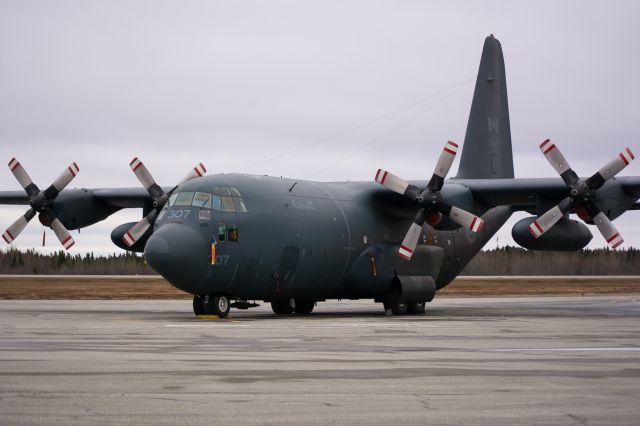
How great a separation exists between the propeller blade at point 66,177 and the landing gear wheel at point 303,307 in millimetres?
8883

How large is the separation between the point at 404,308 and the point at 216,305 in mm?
7307

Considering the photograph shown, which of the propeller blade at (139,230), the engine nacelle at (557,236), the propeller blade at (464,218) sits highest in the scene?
the propeller blade at (464,218)

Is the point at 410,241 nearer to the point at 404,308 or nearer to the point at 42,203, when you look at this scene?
the point at 404,308

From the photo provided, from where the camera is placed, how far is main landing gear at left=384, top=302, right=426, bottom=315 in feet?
96.2

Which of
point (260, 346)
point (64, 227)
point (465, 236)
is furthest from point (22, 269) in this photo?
point (260, 346)

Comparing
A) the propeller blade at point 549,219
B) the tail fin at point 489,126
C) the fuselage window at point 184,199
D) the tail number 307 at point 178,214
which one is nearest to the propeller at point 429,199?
the propeller blade at point 549,219

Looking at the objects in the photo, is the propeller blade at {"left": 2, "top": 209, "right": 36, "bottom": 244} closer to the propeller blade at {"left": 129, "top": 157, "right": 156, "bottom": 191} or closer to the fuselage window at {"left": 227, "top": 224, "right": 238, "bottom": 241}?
the propeller blade at {"left": 129, "top": 157, "right": 156, "bottom": 191}

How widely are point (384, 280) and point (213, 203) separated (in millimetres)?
6885

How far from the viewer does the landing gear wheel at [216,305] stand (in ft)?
81.6

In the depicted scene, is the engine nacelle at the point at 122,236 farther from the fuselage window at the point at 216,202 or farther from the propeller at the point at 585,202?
the propeller at the point at 585,202

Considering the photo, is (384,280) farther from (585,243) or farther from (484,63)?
(484,63)

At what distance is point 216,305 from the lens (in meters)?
24.9

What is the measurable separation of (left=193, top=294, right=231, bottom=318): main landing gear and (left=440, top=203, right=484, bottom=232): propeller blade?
737 cm

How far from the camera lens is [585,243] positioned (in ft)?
96.9
